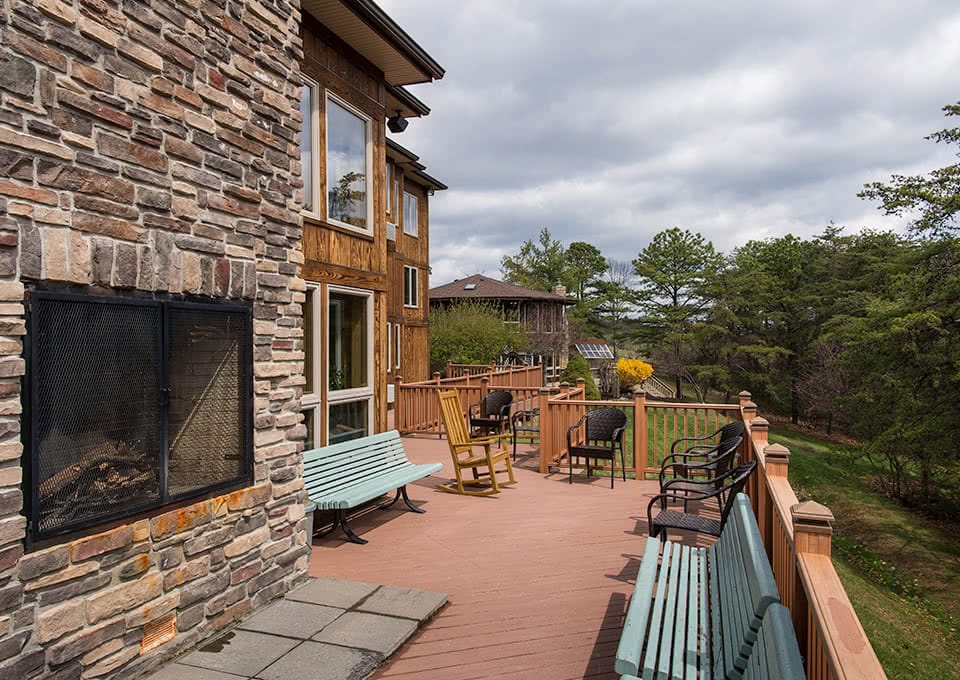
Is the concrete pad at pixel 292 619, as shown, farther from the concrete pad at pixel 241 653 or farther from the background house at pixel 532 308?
the background house at pixel 532 308

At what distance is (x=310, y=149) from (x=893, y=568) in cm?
1077

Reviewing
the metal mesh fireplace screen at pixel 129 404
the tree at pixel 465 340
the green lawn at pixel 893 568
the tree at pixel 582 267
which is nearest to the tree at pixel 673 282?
the tree at pixel 465 340

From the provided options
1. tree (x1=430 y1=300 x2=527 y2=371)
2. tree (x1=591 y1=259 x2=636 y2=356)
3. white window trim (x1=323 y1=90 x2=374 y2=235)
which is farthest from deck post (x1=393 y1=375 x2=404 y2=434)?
tree (x1=591 y1=259 x2=636 y2=356)

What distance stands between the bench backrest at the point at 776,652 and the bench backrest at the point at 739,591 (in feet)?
0.34

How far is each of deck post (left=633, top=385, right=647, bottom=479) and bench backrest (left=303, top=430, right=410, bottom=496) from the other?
327 cm

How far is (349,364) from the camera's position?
290 inches

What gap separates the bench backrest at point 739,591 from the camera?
2246 mm

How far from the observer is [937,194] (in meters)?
12.5

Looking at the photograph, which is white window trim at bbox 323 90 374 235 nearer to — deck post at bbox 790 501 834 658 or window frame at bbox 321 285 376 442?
window frame at bbox 321 285 376 442

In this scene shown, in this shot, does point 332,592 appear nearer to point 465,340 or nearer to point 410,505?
point 410,505

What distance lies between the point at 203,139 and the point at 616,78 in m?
8.30

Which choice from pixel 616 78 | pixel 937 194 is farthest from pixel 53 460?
pixel 937 194

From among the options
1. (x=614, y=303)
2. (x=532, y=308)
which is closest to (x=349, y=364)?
(x=532, y=308)

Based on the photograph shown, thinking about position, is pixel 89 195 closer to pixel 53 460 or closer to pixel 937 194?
pixel 53 460
